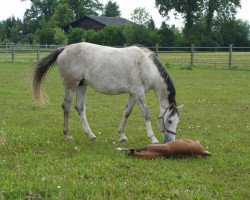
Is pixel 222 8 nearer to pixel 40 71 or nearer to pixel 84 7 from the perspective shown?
pixel 84 7

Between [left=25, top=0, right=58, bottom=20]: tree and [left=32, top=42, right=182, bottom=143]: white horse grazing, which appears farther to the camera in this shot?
[left=25, top=0, right=58, bottom=20]: tree

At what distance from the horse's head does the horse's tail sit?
8.12 feet

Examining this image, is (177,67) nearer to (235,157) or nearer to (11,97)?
(11,97)

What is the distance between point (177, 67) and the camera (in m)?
27.0

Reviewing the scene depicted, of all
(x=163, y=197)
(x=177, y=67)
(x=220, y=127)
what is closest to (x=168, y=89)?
(x=220, y=127)

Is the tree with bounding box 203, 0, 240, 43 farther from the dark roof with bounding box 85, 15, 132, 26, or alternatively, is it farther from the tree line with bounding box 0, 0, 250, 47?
the dark roof with bounding box 85, 15, 132, 26

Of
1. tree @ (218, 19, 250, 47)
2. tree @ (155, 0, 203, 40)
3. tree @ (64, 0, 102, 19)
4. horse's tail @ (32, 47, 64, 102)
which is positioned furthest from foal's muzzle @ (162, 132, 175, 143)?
tree @ (64, 0, 102, 19)

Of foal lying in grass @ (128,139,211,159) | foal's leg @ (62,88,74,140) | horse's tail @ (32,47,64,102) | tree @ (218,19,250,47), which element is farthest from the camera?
tree @ (218,19,250,47)

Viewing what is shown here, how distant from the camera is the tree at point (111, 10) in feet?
330

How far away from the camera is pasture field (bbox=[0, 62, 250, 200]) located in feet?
15.3

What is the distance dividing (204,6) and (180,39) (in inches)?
489

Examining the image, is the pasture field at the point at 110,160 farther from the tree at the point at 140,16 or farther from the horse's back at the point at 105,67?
the tree at the point at 140,16

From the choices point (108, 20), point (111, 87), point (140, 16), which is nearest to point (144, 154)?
point (111, 87)

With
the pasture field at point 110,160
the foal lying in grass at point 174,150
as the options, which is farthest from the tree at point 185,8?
the foal lying in grass at point 174,150
